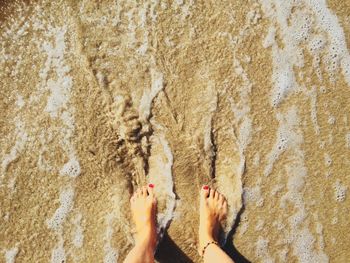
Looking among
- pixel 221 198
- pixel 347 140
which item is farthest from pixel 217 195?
pixel 347 140

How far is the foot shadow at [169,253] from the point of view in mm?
2174

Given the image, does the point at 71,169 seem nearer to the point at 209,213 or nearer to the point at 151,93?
the point at 151,93

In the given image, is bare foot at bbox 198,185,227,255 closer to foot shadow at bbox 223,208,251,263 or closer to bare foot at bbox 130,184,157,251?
foot shadow at bbox 223,208,251,263

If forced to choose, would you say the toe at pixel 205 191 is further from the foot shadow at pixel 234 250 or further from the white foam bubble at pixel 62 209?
the white foam bubble at pixel 62 209

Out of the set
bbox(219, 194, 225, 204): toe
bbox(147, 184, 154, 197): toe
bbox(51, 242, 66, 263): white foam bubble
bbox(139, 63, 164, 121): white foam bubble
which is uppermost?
bbox(139, 63, 164, 121): white foam bubble

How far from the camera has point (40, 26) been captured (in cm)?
206

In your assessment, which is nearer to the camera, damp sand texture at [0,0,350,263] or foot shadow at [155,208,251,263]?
damp sand texture at [0,0,350,263]

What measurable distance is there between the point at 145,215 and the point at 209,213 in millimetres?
335

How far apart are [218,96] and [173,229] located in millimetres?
748

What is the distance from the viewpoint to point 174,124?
210 centimetres

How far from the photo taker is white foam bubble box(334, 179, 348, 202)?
7.08 ft

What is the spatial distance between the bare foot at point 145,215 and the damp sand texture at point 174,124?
6cm

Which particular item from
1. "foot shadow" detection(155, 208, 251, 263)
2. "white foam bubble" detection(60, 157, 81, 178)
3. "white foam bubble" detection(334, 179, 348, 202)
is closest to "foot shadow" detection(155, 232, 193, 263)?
"foot shadow" detection(155, 208, 251, 263)

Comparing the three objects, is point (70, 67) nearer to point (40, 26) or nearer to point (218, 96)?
point (40, 26)
